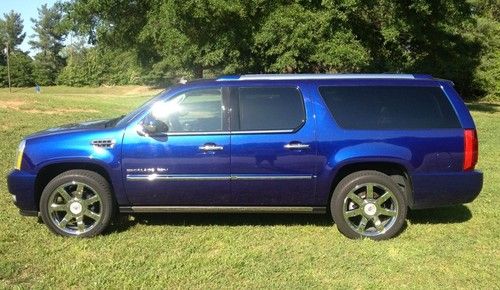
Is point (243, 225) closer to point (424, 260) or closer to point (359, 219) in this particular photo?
point (359, 219)

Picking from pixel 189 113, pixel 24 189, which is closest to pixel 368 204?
pixel 189 113

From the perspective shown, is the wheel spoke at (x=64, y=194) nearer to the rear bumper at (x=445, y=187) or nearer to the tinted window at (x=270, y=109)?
the tinted window at (x=270, y=109)

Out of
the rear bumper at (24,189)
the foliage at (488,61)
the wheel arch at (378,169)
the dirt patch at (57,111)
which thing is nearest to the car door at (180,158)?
the rear bumper at (24,189)

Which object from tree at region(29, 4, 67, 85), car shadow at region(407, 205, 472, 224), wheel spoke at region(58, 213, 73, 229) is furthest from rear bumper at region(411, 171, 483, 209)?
tree at region(29, 4, 67, 85)

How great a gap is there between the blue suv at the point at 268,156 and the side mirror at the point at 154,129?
1cm

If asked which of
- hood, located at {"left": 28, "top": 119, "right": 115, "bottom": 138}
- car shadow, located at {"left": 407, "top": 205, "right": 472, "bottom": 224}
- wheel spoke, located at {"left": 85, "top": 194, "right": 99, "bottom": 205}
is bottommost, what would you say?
car shadow, located at {"left": 407, "top": 205, "right": 472, "bottom": 224}

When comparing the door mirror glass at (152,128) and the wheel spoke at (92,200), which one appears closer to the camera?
the door mirror glass at (152,128)

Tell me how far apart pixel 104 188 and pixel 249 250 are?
1.58 m

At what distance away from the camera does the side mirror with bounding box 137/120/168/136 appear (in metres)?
5.31

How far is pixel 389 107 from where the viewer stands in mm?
5488

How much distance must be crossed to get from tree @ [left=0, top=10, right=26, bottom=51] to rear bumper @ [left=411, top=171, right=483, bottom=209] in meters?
113

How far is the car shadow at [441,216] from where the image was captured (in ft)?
20.2

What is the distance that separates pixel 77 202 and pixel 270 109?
215 cm

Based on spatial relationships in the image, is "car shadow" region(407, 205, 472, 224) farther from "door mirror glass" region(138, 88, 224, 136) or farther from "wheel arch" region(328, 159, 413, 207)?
"door mirror glass" region(138, 88, 224, 136)
